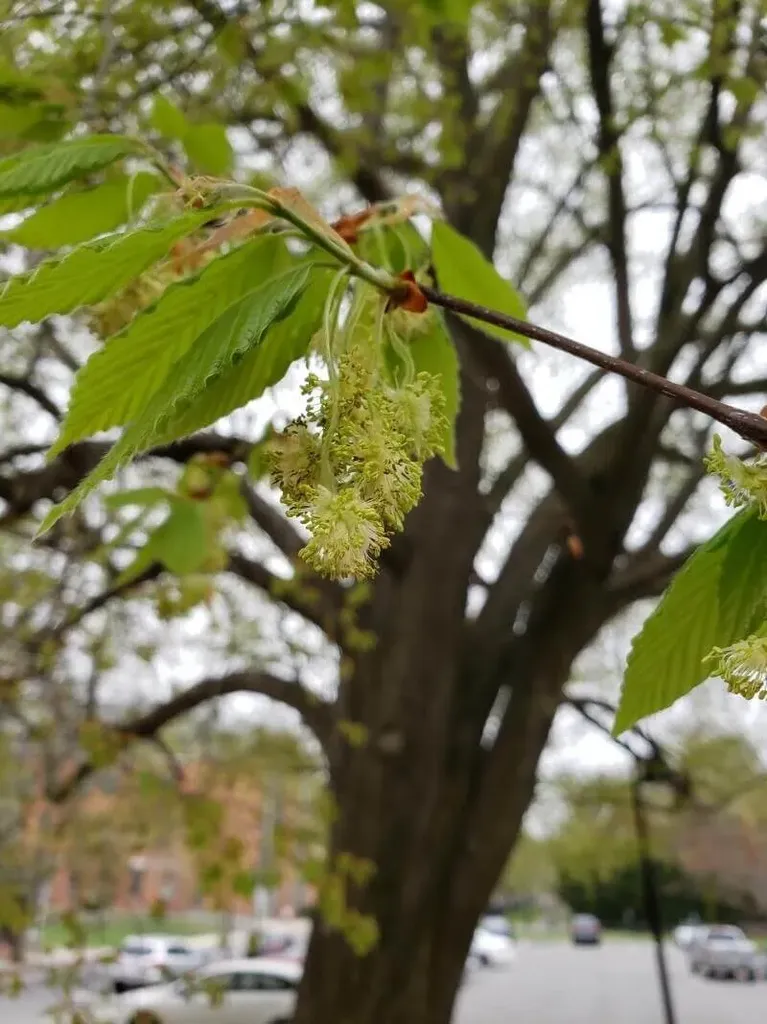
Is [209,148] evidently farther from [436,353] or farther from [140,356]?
[140,356]

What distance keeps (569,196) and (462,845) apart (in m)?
2.67

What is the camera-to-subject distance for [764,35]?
2.35 m

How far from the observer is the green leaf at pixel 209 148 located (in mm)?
1063

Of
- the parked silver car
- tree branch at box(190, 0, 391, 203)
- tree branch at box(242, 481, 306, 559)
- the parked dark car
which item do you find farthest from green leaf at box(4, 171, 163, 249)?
the parked dark car

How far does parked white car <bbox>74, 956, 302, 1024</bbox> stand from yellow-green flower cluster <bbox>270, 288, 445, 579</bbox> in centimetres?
212

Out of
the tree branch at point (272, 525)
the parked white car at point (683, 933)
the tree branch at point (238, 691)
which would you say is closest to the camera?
the tree branch at point (272, 525)

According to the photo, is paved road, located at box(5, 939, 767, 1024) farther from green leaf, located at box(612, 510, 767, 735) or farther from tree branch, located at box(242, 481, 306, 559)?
green leaf, located at box(612, 510, 767, 735)

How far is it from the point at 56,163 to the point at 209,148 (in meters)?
0.47

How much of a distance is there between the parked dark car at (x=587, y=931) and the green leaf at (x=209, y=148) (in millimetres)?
23378

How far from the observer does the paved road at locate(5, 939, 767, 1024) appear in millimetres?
11352

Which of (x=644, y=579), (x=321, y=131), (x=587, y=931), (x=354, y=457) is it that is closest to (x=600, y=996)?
(x=587, y=931)

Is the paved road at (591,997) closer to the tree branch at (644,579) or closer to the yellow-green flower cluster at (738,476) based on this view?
the tree branch at (644,579)

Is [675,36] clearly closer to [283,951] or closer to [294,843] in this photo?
[294,843]

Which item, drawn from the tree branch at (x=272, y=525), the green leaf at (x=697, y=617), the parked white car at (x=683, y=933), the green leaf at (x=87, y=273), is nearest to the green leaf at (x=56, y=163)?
the green leaf at (x=87, y=273)
